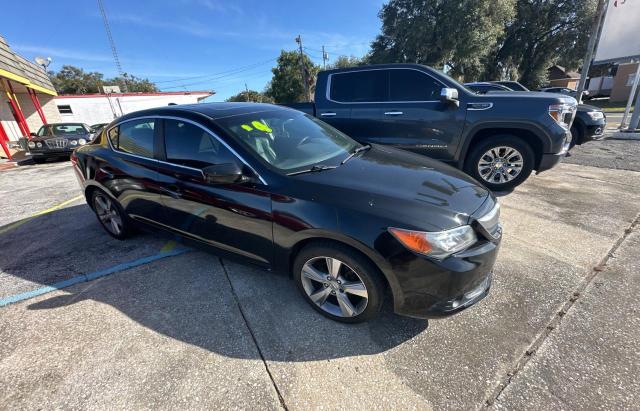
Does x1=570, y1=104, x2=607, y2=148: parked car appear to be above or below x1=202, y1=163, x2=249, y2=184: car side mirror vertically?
Result: below

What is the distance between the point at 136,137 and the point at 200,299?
190 centimetres

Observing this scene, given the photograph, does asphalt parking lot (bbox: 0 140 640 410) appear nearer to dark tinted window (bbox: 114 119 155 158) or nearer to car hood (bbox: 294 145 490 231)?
car hood (bbox: 294 145 490 231)

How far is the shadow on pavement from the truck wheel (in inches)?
126

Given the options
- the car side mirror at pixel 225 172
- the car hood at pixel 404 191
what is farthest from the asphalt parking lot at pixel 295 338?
the car side mirror at pixel 225 172

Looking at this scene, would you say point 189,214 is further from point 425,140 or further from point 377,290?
point 425,140

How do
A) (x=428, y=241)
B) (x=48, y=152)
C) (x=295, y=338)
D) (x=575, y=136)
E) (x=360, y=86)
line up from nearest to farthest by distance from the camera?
(x=428, y=241)
(x=295, y=338)
(x=360, y=86)
(x=575, y=136)
(x=48, y=152)

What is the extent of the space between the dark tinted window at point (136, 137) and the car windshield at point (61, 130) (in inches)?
455

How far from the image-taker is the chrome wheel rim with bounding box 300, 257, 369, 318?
2.09 metres

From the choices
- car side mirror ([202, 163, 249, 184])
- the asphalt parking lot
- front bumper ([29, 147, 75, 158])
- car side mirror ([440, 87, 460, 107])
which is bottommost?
the asphalt parking lot

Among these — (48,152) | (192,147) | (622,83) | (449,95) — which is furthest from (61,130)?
(622,83)

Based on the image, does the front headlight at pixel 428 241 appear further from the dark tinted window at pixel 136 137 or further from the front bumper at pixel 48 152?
the front bumper at pixel 48 152

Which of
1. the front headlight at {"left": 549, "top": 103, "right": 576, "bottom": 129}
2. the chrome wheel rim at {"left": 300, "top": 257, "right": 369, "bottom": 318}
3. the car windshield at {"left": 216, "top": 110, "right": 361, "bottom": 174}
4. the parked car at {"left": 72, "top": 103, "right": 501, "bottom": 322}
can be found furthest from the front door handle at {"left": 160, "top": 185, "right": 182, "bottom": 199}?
the front headlight at {"left": 549, "top": 103, "right": 576, "bottom": 129}

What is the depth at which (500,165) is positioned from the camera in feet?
14.6

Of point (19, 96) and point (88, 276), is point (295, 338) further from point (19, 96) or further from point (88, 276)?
point (19, 96)
